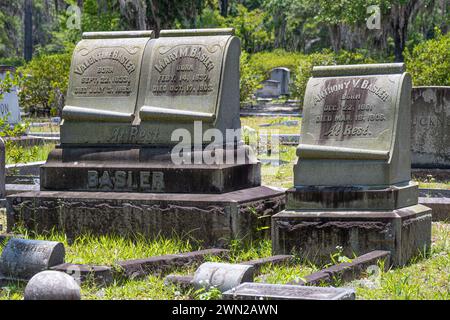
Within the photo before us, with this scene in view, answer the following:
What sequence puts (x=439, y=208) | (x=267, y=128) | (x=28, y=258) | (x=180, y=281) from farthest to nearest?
(x=267, y=128) < (x=439, y=208) < (x=28, y=258) < (x=180, y=281)

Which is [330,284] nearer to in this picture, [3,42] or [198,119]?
[198,119]

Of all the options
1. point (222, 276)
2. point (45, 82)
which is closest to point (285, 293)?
point (222, 276)

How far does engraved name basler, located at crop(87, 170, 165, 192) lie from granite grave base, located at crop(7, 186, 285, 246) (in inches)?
5.4

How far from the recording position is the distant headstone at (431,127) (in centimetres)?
1436

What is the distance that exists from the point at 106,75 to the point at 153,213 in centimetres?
189

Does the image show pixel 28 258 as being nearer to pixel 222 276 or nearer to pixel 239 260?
pixel 222 276

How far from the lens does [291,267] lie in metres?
7.94

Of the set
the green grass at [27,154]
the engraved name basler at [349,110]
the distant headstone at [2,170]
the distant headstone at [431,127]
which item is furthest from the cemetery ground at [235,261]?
the distant headstone at [431,127]

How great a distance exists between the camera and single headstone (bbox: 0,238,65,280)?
7090mm

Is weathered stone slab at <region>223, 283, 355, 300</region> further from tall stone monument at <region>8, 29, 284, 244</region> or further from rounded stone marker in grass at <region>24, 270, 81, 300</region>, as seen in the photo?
tall stone monument at <region>8, 29, 284, 244</region>

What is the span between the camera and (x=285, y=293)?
18.8ft

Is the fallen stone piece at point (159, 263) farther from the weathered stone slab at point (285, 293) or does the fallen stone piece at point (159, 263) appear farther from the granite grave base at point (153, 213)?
the weathered stone slab at point (285, 293)
